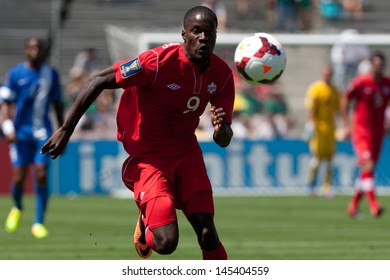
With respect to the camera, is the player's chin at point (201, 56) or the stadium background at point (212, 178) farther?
the stadium background at point (212, 178)

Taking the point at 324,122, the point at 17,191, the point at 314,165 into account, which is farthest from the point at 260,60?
the point at 324,122

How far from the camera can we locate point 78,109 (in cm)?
916

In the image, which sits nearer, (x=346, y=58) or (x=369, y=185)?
(x=369, y=185)

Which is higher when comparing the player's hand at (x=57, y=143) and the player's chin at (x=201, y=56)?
the player's chin at (x=201, y=56)

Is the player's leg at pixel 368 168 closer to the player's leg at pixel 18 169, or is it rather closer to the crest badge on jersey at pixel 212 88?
the player's leg at pixel 18 169

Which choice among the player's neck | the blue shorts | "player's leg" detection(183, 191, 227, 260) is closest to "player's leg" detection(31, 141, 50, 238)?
the blue shorts

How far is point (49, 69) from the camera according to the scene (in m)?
15.6

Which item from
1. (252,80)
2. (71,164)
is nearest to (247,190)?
(71,164)

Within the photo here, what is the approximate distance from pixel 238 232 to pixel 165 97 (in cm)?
679

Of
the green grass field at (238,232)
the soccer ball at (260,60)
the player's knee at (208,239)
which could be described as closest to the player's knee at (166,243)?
the player's knee at (208,239)

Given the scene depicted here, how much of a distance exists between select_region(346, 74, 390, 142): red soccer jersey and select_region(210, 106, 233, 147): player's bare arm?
9.68 meters

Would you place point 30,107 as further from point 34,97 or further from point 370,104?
point 370,104

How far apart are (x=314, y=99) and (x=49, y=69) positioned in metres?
9.84

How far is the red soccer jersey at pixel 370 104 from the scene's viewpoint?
1855 centimetres
